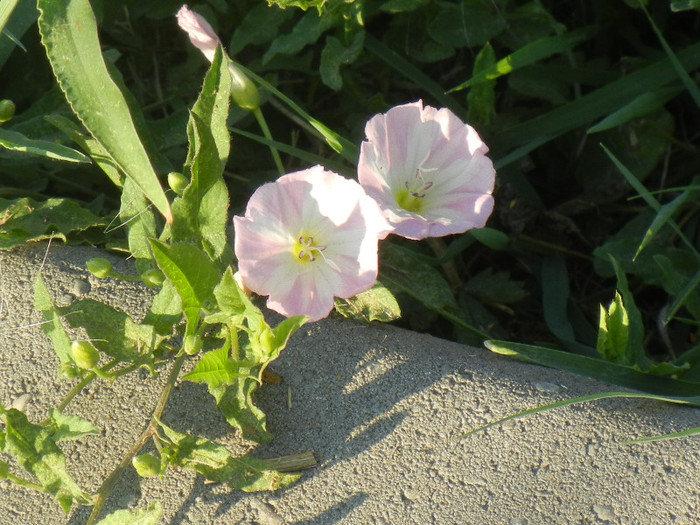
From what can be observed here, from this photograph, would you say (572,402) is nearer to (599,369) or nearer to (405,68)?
(599,369)

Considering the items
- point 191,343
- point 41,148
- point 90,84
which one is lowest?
point 191,343

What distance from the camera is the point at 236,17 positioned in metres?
2.19

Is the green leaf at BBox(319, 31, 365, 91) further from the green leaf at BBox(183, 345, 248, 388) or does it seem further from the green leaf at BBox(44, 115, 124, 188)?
the green leaf at BBox(183, 345, 248, 388)

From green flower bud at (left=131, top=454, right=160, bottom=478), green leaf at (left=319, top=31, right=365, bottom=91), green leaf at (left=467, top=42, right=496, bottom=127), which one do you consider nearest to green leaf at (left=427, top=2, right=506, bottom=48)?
green leaf at (left=467, top=42, right=496, bottom=127)

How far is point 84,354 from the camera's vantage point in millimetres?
1389

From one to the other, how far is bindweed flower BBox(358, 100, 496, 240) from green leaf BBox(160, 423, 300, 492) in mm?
516

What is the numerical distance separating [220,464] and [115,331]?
30cm

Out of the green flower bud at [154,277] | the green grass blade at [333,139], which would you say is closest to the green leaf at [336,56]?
the green grass blade at [333,139]

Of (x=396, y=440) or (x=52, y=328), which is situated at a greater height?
(x=52, y=328)

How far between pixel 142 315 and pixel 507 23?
1.14m

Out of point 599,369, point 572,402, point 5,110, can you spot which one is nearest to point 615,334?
point 599,369

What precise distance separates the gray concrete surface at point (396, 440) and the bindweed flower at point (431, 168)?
252 millimetres

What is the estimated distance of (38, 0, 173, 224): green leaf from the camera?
4.92ft

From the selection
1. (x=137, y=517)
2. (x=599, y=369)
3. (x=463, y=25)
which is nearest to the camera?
(x=137, y=517)
